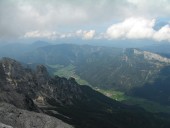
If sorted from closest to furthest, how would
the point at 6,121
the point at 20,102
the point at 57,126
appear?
the point at 6,121
the point at 57,126
the point at 20,102

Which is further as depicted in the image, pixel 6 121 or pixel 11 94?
pixel 11 94

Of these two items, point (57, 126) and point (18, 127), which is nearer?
point (18, 127)

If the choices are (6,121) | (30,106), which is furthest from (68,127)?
(30,106)

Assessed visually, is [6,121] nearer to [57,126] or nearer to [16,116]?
[16,116]

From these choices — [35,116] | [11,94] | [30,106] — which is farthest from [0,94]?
[35,116]

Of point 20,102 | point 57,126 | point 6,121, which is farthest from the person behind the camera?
point 20,102

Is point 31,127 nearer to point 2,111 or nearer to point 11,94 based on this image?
point 2,111
